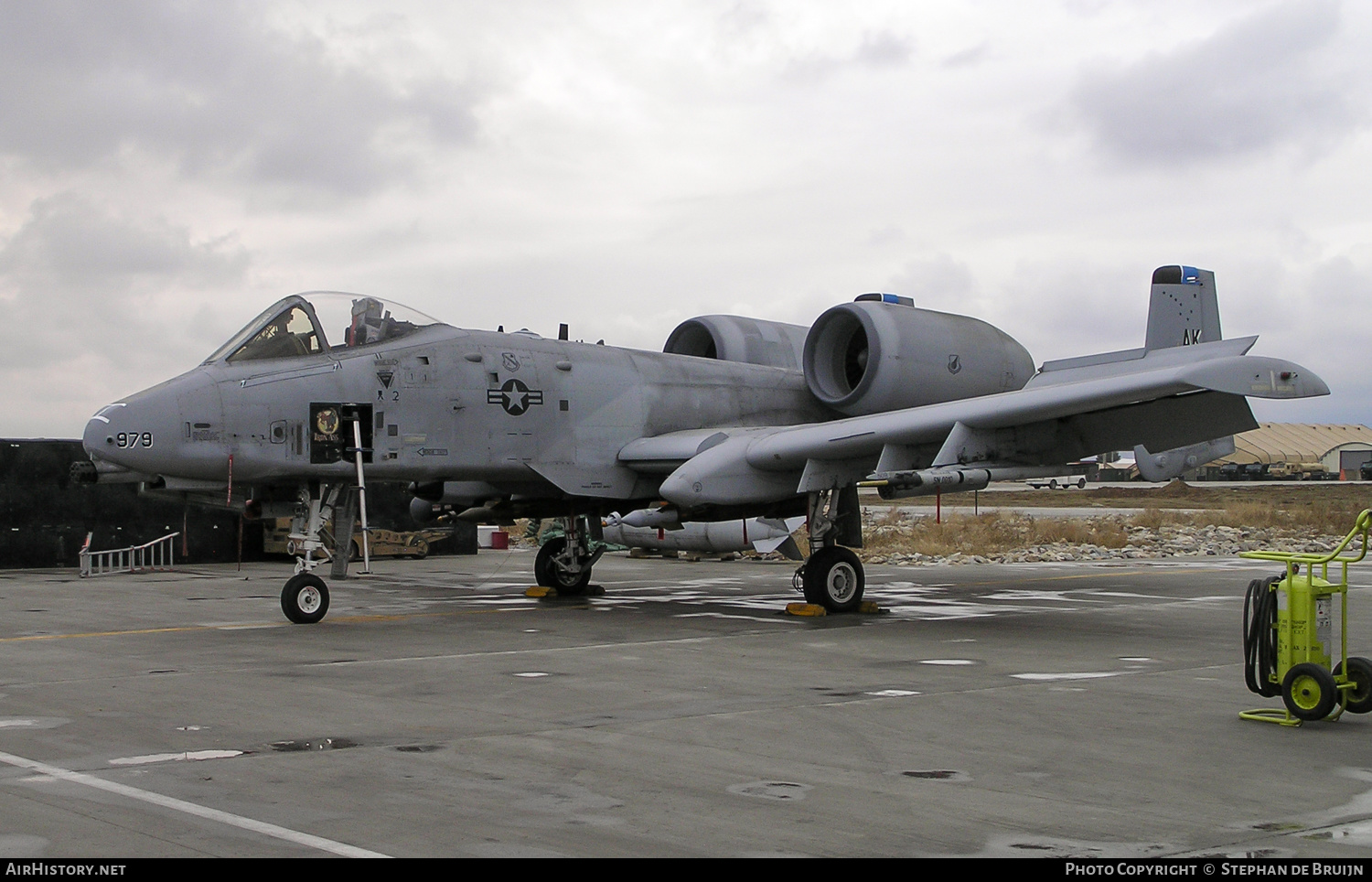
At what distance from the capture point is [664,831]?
462 centimetres

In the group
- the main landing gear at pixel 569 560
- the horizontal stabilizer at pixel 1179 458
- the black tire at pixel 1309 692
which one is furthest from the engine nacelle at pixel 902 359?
the black tire at pixel 1309 692

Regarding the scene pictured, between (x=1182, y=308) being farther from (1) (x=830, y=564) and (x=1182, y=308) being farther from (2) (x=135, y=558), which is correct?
(2) (x=135, y=558)

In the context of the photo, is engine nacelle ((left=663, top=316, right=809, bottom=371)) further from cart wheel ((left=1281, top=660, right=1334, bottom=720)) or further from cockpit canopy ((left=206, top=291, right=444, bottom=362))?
cart wheel ((left=1281, top=660, right=1334, bottom=720))

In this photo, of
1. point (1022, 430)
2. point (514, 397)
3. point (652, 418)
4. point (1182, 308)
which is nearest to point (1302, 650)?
point (1022, 430)

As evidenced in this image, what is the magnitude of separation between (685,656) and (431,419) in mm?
4606

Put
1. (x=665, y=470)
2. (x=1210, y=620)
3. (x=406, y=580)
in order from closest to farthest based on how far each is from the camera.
Answer: (x=1210, y=620)
(x=665, y=470)
(x=406, y=580)

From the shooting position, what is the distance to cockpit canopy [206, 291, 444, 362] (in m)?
12.6

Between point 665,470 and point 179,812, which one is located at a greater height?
point 665,470

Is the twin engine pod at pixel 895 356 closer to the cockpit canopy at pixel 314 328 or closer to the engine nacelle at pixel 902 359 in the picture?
the engine nacelle at pixel 902 359

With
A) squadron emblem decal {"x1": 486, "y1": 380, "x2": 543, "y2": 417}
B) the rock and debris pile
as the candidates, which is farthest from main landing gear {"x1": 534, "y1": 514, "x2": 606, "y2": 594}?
the rock and debris pile

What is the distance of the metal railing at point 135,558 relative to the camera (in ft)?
71.2

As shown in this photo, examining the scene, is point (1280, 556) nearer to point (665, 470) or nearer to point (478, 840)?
point (478, 840)

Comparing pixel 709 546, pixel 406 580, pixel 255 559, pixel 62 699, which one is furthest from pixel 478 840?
pixel 255 559
